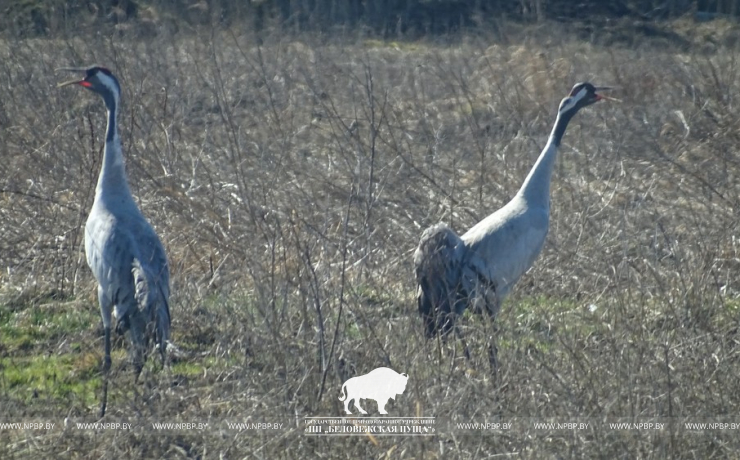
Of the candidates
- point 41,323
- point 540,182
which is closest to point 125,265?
point 41,323

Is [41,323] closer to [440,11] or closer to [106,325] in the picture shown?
[106,325]

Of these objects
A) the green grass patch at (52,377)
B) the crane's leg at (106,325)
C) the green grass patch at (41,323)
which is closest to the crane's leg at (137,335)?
the crane's leg at (106,325)

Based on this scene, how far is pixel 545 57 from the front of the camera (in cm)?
1096

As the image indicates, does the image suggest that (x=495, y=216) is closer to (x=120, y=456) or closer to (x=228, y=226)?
(x=228, y=226)

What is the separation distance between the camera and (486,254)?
5.50m

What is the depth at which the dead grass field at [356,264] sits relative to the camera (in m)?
3.82

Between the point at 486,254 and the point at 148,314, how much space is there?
1765 millimetres

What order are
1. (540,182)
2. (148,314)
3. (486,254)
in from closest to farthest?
1. (148,314)
2. (486,254)
3. (540,182)

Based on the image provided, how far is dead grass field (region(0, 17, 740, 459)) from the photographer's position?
3824mm

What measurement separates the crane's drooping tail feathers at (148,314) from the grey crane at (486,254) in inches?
45.0

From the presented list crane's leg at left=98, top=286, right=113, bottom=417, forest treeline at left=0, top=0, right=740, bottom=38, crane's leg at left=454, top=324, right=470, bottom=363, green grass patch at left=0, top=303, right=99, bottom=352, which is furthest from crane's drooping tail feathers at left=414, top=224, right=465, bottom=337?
forest treeline at left=0, top=0, right=740, bottom=38

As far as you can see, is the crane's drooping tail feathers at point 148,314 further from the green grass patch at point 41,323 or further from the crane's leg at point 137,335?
the green grass patch at point 41,323

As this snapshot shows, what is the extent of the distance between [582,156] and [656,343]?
156 inches

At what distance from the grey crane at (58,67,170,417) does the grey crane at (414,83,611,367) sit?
1.18 m
